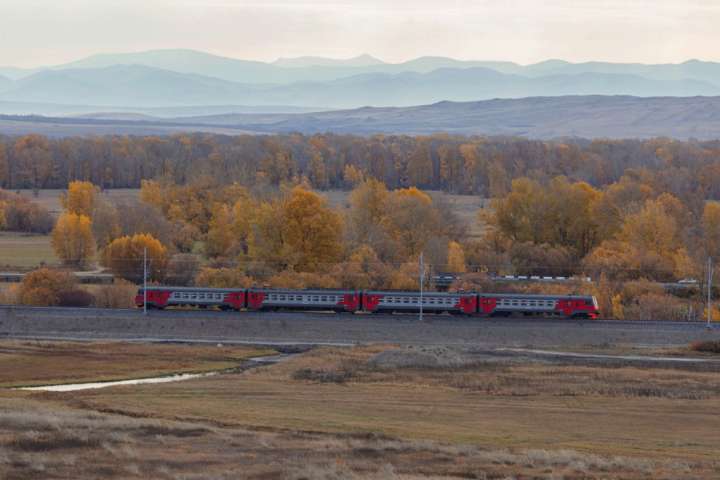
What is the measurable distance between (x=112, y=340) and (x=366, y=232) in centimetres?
4025

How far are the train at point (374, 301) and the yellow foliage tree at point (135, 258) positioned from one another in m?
16.9

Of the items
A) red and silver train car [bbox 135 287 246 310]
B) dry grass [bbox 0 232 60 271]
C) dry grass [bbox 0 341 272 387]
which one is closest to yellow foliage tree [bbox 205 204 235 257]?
dry grass [bbox 0 232 60 271]

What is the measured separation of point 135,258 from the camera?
95.5 metres

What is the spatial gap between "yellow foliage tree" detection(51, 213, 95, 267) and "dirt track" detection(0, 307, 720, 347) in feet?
97.3

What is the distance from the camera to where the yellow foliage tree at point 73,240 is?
105 metres

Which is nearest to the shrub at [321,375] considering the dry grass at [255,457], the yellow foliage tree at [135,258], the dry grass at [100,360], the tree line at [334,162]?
the dry grass at [100,360]

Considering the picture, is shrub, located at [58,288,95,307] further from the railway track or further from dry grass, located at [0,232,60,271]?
dry grass, located at [0,232,60,271]

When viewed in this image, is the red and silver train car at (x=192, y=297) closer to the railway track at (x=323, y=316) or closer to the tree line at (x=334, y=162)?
the railway track at (x=323, y=316)

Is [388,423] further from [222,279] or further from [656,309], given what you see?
[222,279]

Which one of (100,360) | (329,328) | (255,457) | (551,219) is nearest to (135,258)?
(329,328)

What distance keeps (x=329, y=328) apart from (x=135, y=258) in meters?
29.6

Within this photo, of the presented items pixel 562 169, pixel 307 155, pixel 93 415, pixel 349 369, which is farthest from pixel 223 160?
pixel 93 415

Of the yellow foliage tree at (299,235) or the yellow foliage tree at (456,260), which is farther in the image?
the yellow foliage tree at (299,235)

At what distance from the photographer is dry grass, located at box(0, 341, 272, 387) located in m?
56.3
